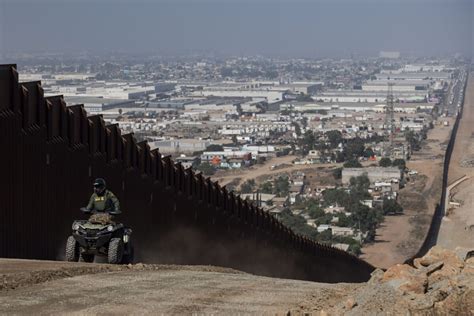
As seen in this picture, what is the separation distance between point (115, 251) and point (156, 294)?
13.1 feet

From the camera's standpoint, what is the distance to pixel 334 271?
1517 inches

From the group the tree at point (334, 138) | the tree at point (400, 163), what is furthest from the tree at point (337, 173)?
the tree at point (334, 138)

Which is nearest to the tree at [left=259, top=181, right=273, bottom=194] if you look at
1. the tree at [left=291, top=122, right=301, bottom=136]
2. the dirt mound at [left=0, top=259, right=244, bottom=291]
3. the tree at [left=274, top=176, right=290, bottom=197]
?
the tree at [left=274, top=176, right=290, bottom=197]

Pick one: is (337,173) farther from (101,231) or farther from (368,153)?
(101,231)

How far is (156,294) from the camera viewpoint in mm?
11391

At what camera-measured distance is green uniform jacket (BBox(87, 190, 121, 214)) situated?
15.4m

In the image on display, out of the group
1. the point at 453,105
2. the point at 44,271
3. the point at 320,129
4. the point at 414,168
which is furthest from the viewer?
the point at 453,105

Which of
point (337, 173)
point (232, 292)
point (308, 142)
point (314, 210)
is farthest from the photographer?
point (308, 142)

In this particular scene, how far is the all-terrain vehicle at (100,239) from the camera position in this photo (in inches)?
603

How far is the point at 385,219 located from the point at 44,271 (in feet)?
160

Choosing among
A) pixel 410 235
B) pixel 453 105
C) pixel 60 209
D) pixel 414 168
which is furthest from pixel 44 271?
pixel 453 105

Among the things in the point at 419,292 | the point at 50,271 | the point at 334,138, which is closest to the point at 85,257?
the point at 50,271

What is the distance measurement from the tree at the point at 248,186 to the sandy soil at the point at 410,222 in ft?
31.4

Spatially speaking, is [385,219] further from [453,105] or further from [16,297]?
[453,105]
